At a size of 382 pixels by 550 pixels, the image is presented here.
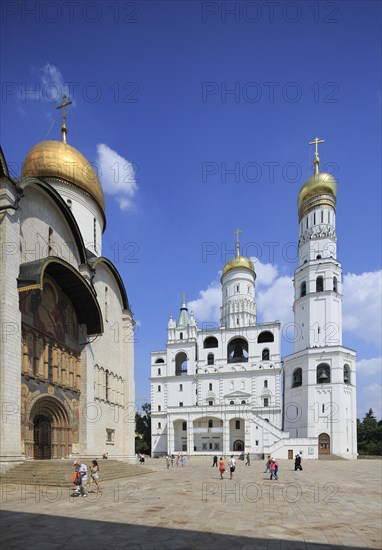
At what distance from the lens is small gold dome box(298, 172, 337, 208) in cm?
5712

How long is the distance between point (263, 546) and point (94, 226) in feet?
88.4

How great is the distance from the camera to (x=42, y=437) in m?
21.4

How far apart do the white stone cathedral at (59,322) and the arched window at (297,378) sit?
27.6 metres

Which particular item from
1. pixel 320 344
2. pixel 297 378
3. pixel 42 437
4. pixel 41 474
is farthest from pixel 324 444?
pixel 41 474

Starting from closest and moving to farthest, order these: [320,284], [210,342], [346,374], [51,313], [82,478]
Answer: [82,478], [51,313], [346,374], [320,284], [210,342]

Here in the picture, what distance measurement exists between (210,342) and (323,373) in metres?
17.4

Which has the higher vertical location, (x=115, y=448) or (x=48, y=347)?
(x=48, y=347)

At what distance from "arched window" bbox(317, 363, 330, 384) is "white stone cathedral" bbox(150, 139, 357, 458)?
0.37 ft

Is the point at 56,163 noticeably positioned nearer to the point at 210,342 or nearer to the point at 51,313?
the point at 51,313

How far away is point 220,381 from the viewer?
6000cm

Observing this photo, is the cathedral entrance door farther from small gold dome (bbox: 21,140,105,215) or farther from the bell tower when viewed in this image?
the bell tower

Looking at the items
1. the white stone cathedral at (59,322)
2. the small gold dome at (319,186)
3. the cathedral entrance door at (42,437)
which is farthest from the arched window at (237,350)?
the cathedral entrance door at (42,437)

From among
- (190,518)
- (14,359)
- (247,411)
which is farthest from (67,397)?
(247,411)

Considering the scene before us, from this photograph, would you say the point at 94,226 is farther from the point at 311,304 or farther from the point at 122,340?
the point at 311,304
